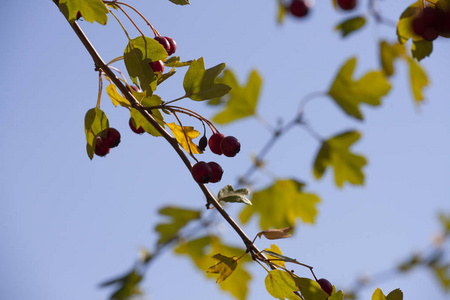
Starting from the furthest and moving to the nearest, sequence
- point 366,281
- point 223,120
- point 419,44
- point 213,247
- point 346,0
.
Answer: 1. point 366,281
2. point 223,120
3. point 213,247
4. point 346,0
5. point 419,44

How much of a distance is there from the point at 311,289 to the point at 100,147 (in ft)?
1.74

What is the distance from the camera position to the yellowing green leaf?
886 mm

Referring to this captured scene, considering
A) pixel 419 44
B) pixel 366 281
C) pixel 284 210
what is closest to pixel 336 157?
pixel 284 210

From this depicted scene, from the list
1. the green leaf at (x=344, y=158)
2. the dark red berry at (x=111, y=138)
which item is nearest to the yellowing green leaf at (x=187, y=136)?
the dark red berry at (x=111, y=138)

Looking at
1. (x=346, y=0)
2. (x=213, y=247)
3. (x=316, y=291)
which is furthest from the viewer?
(x=213, y=247)

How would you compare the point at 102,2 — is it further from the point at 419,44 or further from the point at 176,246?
the point at 176,246

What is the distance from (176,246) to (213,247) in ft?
0.44

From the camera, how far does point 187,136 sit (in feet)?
2.96

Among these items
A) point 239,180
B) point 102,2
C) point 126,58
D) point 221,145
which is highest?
point 239,180

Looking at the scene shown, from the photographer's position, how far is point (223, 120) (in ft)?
6.24

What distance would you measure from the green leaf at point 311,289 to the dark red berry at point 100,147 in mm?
487

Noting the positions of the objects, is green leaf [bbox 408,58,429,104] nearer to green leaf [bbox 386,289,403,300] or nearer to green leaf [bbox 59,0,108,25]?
green leaf [bbox 386,289,403,300]

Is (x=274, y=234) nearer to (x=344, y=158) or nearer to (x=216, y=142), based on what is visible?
(x=216, y=142)

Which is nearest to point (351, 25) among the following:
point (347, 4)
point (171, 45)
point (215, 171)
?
point (347, 4)
